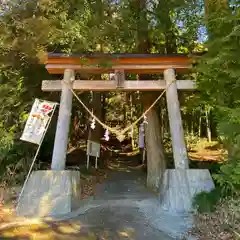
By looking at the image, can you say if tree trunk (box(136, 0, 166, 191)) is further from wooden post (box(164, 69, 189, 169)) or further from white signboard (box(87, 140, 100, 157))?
white signboard (box(87, 140, 100, 157))

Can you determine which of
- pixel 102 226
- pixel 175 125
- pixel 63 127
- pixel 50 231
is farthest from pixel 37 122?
pixel 175 125

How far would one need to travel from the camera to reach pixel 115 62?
7.00m

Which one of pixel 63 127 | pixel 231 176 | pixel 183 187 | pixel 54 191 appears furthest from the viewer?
pixel 63 127

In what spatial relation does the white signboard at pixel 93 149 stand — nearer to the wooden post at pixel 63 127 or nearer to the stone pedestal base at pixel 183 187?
the wooden post at pixel 63 127

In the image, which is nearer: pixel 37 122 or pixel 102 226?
pixel 102 226

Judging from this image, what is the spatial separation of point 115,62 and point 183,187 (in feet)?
9.88

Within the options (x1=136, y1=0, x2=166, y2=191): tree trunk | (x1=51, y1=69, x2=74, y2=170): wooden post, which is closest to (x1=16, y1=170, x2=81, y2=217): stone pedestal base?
(x1=51, y1=69, x2=74, y2=170): wooden post

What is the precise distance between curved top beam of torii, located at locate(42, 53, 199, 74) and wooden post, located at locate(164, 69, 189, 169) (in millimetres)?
254

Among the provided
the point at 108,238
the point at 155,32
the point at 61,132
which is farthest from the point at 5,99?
the point at 108,238

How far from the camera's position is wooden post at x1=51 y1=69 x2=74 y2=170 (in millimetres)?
6629

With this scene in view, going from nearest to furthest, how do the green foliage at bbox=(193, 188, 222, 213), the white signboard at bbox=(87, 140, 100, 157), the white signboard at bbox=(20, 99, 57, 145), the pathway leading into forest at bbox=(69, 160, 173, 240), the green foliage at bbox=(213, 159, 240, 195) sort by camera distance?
the green foliage at bbox=(213, 159, 240, 195) → the pathway leading into forest at bbox=(69, 160, 173, 240) → the green foliage at bbox=(193, 188, 222, 213) → the white signboard at bbox=(20, 99, 57, 145) → the white signboard at bbox=(87, 140, 100, 157)

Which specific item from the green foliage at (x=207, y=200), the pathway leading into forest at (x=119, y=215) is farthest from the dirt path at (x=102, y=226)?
the green foliage at (x=207, y=200)

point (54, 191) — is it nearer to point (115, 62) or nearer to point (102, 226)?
point (102, 226)

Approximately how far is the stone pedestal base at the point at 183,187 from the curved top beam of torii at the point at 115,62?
94.4 inches
